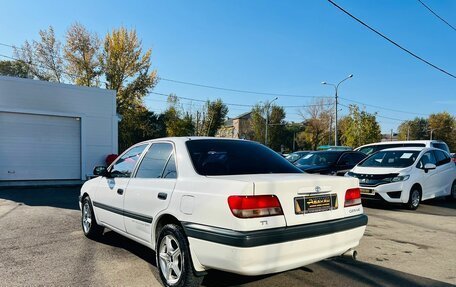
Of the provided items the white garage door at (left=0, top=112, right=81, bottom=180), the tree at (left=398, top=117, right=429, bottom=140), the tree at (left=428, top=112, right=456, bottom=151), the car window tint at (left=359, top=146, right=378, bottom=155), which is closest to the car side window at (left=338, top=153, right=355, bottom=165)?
the car window tint at (left=359, top=146, right=378, bottom=155)

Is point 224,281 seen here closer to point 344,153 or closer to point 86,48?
point 344,153

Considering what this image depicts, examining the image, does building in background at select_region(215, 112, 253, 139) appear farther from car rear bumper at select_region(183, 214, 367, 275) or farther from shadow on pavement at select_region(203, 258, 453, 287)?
car rear bumper at select_region(183, 214, 367, 275)

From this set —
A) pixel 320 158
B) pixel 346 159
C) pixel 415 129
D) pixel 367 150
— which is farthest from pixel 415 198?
pixel 415 129

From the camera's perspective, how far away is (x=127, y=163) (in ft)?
17.6

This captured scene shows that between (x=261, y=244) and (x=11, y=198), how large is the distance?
34.3 ft

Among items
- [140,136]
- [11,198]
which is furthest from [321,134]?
[11,198]

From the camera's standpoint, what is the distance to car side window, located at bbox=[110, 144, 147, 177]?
17.0 ft

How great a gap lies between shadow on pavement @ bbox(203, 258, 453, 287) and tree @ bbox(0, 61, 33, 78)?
154 feet

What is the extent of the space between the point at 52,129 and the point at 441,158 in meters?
14.1

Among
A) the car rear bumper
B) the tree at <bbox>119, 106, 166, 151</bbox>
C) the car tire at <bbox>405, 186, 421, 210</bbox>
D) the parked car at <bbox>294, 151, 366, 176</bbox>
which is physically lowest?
the car tire at <bbox>405, 186, 421, 210</bbox>

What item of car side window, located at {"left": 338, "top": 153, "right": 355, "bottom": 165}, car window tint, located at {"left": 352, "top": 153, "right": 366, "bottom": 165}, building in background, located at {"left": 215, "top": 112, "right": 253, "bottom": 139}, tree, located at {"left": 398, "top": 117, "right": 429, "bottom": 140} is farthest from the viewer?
tree, located at {"left": 398, "top": 117, "right": 429, "bottom": 140}

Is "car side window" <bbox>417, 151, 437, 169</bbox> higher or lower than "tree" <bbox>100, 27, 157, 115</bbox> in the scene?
lower

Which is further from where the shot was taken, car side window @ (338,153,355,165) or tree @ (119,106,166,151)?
tree @ (119,106,166,151)

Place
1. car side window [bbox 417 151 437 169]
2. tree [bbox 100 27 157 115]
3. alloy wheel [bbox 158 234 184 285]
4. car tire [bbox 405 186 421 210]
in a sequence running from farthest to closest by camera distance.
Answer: tree [bbox 100 27 157 115] → car side window [bbox 417 151 437 169] → car tire [bbox 405 186 421 210] → alloy wheel [bbox 158 234 184 285]
